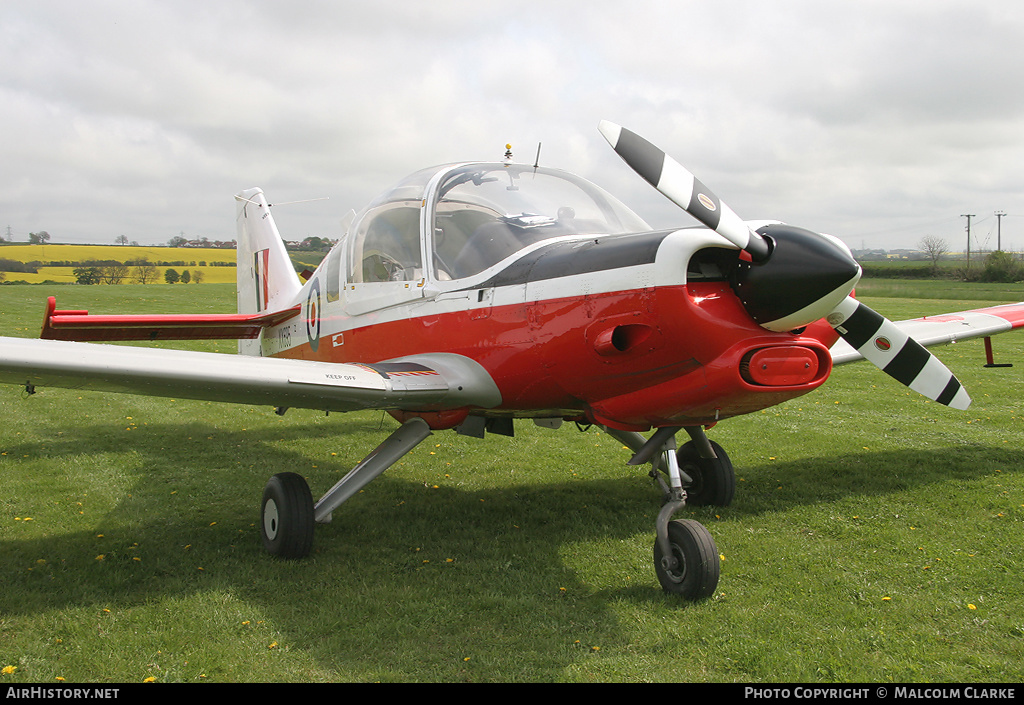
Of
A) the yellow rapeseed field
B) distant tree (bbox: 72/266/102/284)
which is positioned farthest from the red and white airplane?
the yellow rapeseed field

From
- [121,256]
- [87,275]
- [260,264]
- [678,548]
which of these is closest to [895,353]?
[678,548]

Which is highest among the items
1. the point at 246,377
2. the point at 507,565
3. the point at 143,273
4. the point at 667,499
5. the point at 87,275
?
the point at 143,273

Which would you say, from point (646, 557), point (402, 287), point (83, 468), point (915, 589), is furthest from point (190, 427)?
point (915, 589)

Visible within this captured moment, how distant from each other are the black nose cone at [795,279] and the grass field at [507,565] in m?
1.63

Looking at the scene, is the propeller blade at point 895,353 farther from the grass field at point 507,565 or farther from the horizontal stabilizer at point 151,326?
the horizontal stabilizer at point 151,326

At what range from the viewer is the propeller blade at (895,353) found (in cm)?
421

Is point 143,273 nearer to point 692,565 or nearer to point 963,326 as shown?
point 963,326

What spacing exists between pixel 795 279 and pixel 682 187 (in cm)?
68

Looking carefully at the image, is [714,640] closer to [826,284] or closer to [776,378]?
[776,378]

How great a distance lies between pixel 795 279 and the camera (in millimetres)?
3393

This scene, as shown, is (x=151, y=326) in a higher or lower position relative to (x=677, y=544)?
higher

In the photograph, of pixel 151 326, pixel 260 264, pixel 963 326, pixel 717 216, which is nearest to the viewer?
pixel 717 216

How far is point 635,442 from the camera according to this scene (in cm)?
605

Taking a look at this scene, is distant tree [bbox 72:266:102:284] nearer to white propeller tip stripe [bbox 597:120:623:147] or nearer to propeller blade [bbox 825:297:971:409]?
white propeller tip stripe [bbox 597:120:623:147]
